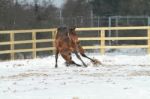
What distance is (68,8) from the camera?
53.0 metres

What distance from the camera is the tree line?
34.6 metres

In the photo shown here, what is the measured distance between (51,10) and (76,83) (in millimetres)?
30283

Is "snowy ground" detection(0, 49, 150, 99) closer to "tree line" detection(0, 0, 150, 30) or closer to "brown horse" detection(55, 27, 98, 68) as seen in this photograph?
"brown horse" detection(55, 27, 98, 68)

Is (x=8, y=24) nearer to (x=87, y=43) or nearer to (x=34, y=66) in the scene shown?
(x=87, y=43)

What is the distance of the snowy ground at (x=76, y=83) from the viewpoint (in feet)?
38.8

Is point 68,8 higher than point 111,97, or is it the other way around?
point 68,8

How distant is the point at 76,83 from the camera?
14.0 m

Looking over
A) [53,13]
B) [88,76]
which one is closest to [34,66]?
[88,76]

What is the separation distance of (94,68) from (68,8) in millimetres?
34670

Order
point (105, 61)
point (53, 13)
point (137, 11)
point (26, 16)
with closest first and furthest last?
point (105, 61), point (26, 16), point (53, 13), point (137, 11)

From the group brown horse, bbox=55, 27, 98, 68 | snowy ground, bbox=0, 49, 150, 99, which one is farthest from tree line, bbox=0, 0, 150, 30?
snowy ground, bbox=0, 49, 150, 99

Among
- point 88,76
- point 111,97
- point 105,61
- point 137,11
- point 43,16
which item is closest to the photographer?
point 111,97

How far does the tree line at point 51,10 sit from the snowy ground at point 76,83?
1455 cm

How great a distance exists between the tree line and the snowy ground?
47.7 ft
